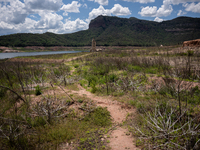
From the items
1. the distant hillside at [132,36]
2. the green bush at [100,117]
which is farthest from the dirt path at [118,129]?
the distant hillside at [132,36]

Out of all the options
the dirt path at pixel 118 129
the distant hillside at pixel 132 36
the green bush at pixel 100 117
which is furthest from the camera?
the distant hillside at pixel 132 36

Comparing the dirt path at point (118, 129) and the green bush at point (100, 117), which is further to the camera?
the green bush at point (100, 117)

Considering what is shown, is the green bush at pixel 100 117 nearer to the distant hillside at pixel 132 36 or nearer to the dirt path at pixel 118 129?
the dirt path at pixel 118 129

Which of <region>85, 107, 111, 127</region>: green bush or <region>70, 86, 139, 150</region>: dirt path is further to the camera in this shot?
<region>85, 107, 111, 127</region>: green bush

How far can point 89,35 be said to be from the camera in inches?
3386

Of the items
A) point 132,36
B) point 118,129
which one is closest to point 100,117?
point 118,129

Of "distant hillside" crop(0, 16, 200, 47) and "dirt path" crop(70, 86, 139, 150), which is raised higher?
"distant hillside" crop(0, 16, 200, 47)

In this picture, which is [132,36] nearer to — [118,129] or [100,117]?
[100,117]

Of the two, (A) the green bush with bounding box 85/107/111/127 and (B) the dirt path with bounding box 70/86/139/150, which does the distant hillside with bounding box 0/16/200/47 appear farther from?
(A) the green bush with bounding box 85/107/111/127

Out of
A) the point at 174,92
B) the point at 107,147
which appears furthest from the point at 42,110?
the point at 174,92

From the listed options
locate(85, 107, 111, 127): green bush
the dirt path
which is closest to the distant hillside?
the dirt path

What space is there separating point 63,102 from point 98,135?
2.20 meters

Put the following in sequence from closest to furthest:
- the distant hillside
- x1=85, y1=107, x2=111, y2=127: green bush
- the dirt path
Answer: 1. the dirt path
2. x1=85, y1=107, x2=111, y2=127: green bush
3. the distant hillside

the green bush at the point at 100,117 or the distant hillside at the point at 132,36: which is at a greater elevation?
the distant hillside at the point at 132,36
